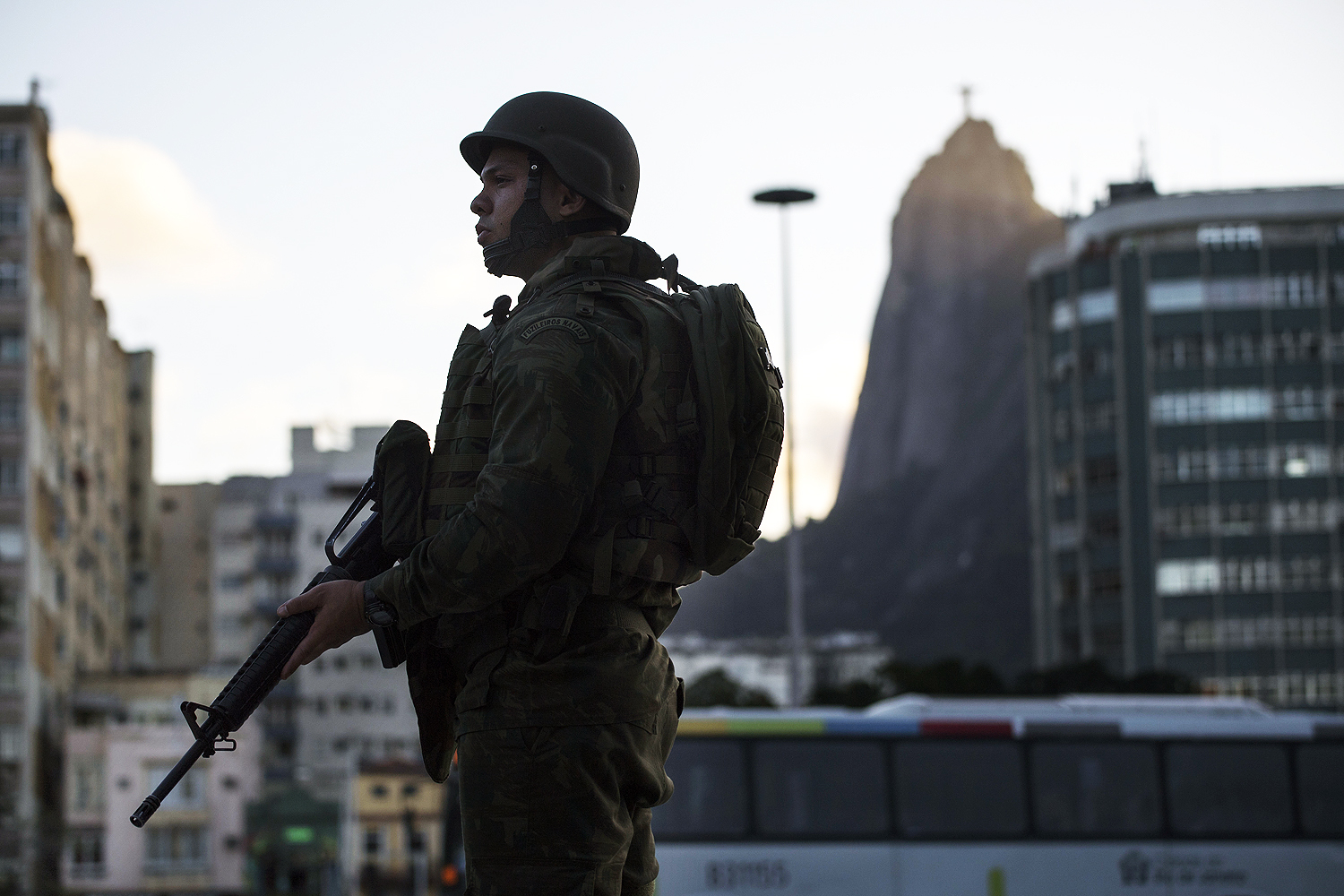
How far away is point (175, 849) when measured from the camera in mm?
75375

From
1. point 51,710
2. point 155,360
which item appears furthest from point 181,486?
point 51,710

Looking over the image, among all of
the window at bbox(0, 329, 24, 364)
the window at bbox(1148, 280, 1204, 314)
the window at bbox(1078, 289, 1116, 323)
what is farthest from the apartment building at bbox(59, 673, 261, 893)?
the window at bbox(1148, 280, 1204, 314)

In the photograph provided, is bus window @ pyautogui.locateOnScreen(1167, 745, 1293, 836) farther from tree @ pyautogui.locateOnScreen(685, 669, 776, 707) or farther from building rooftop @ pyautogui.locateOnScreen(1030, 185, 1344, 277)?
building rooftop @ pyautogui.locateOnScreen(1030, 185, 1344, 277)

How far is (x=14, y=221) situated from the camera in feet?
224

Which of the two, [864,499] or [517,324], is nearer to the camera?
[517,324]

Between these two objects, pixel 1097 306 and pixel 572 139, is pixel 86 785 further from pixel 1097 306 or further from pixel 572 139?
pixel 572 139

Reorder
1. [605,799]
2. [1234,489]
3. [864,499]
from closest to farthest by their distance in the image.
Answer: [605,799] → [1234,489] → [864,499]

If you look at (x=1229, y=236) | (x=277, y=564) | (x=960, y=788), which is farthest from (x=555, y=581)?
(x=277, y=564)

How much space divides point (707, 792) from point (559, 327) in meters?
16.2

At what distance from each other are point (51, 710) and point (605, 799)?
72331 millimetres

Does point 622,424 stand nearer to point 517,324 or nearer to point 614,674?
point 517,324

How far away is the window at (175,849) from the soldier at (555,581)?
75.9 meters

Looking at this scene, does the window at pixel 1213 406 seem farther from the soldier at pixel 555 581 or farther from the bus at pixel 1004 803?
the soldier at pixel 555 581

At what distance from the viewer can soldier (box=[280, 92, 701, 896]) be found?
3549 mm
